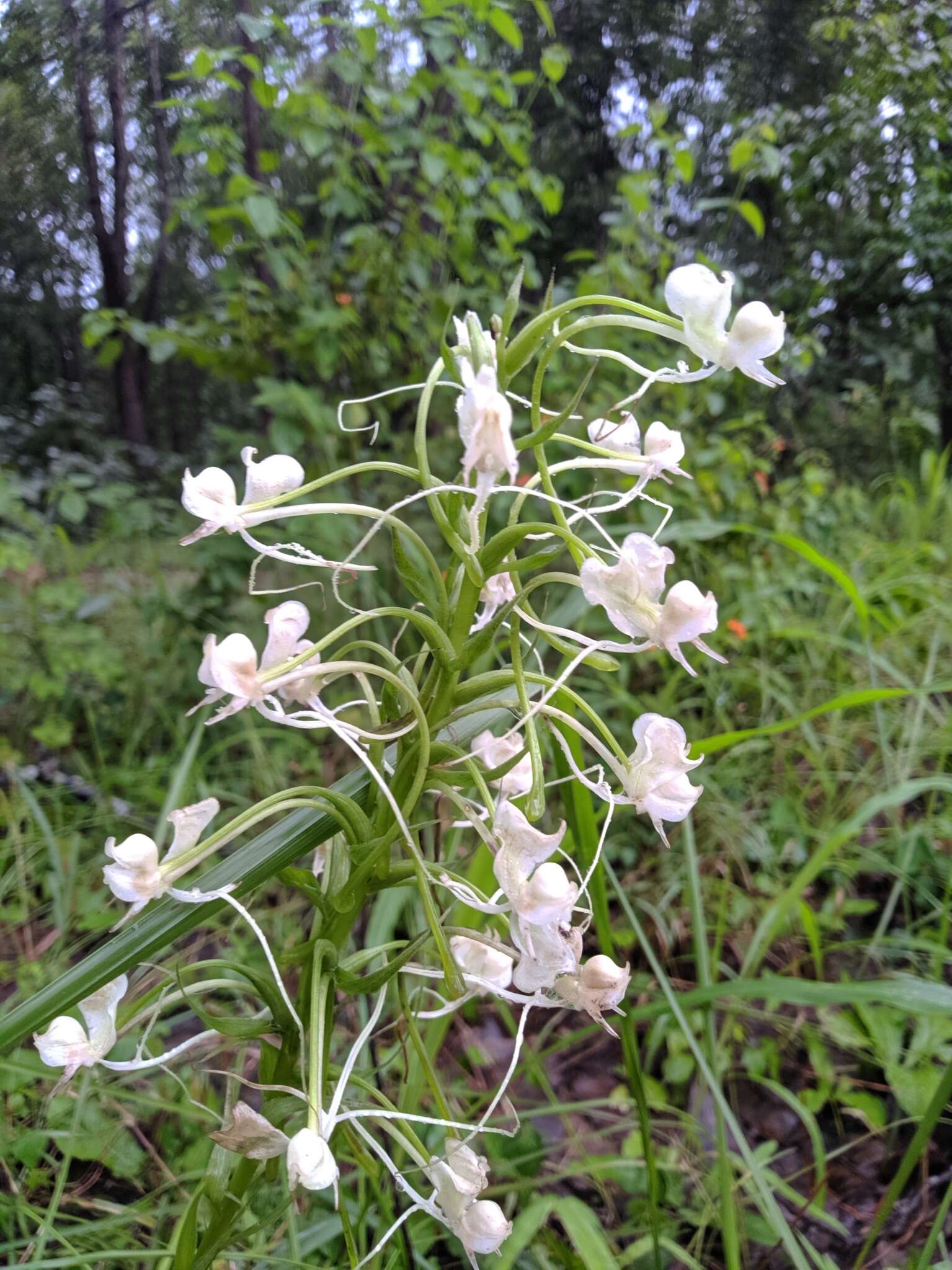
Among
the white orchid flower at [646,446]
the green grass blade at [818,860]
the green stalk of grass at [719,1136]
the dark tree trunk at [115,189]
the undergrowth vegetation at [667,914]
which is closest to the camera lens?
the white orchid flower at [646,446]

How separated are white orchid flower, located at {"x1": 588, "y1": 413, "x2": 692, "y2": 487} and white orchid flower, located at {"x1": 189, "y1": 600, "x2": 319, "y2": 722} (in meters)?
0.20

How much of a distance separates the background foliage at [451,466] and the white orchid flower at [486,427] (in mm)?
501

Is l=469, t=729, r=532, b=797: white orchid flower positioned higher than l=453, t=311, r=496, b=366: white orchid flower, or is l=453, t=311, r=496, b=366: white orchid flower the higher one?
l=453, t=311, r=496, b=366: white orchid flower

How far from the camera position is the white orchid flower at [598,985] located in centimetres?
41

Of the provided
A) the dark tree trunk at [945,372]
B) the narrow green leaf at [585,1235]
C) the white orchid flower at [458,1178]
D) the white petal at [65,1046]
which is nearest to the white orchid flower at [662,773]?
the white orchid flower at [458,1178]

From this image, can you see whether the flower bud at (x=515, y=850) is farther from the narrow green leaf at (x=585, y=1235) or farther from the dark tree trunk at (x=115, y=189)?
the dark tree trunk at (x=115, y=189)

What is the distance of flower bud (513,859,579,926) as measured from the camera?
13.9 inches

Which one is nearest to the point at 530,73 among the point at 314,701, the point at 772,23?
the point at 772,23

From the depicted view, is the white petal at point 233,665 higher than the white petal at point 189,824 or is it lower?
higher

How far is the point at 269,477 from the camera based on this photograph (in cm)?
42

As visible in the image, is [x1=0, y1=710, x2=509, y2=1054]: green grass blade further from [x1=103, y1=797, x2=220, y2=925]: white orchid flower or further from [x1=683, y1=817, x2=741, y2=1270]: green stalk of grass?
[x1=683, y1=817, x2=741, y2=1270]: green stalk of grass

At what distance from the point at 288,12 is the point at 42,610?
1166mm

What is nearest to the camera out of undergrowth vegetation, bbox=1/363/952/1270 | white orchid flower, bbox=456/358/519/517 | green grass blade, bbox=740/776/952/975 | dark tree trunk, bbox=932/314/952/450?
white orchid flower, bbox=456/358/519/517

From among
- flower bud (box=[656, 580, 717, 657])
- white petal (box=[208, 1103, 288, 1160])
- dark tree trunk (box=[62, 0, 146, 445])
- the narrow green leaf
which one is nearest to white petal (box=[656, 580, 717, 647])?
flower bud (box=[656, 580, 717, 657])
